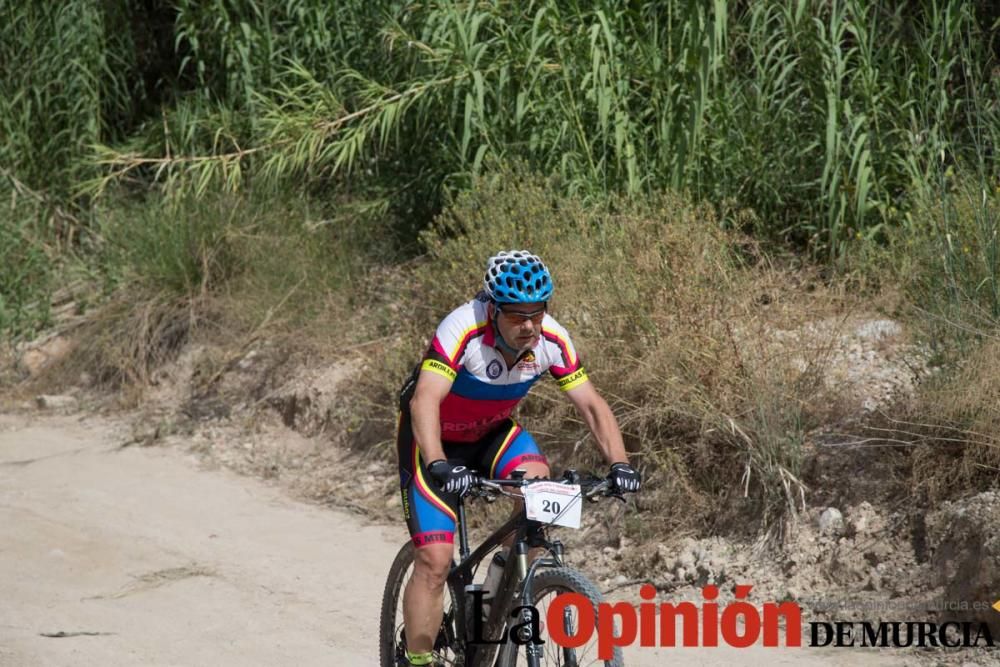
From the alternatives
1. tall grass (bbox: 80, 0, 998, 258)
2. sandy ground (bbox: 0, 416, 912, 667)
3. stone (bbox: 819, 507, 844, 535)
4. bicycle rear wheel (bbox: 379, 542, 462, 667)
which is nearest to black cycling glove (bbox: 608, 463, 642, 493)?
bicycle rear wheel (bbox: 379, 542, 462, 667)

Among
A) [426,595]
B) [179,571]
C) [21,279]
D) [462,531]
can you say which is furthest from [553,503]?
[21,279]

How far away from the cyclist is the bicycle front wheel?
0.33 meters

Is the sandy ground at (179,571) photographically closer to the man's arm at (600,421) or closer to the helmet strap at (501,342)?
the man's arm at (600,421)

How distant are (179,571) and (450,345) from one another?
3032 millimetres

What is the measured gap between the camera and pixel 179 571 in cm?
673

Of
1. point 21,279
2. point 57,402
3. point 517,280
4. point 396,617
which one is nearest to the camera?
point 517,280

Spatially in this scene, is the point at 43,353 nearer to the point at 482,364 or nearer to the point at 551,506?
the point at 482,364

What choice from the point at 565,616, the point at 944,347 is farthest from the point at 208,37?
the point at 565,616

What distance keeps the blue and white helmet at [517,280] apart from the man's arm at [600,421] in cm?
44

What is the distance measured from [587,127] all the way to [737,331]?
2.65m

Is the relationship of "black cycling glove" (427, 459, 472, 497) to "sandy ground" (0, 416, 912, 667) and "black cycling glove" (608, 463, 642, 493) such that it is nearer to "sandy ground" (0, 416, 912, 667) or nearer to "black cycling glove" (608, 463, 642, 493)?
"black cycling glove" (608, 463, 642, 493)

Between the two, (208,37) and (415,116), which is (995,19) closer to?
(415,116)

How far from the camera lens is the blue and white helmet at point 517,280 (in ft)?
14.1

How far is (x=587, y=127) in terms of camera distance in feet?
28.9
